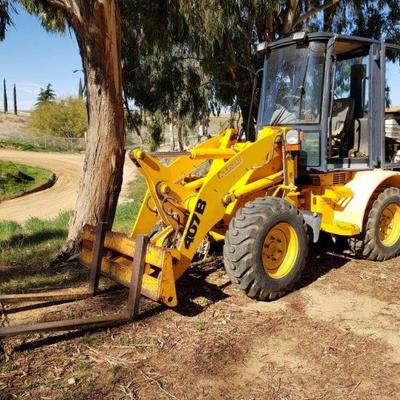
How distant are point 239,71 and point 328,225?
9902mm

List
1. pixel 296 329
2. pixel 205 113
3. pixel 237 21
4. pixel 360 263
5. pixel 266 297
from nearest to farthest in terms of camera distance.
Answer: pixel 296 329 < pixel 266 297 < pixel 360 263 < pixel 237 21 < pixel 205 113

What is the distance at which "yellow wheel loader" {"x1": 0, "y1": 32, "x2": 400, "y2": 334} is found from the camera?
4.65m

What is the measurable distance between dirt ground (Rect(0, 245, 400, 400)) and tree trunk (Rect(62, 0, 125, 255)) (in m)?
1.87

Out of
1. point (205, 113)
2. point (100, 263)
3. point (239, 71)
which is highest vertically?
→ point (239, 71)

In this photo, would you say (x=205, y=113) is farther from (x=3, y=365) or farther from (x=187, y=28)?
(x=3, y=365)

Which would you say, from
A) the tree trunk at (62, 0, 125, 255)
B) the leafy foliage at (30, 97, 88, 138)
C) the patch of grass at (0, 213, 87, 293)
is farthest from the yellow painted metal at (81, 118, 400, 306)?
the leafy foliage at (30, 97, 88, 138)

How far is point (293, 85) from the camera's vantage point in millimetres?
5809

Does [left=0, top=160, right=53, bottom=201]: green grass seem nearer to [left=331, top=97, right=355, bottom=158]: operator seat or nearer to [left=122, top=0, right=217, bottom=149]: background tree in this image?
[left=122, top=0, right=217, bottom=149]: background tree

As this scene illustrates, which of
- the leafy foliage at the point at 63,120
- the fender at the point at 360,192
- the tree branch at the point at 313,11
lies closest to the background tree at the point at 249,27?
the tree branch at the point at 313,11

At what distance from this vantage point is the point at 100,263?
485cm

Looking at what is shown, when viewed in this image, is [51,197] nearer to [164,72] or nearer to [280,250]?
[164,72]

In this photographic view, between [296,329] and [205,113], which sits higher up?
[205,113]

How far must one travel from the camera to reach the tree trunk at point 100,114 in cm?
618

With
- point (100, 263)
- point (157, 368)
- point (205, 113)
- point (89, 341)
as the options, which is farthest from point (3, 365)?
point (205, 113)
